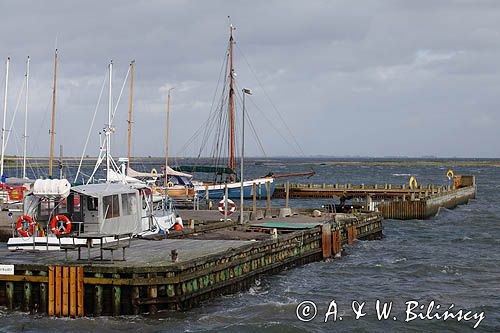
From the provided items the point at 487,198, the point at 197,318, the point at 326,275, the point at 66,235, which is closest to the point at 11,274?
the point at 66,235

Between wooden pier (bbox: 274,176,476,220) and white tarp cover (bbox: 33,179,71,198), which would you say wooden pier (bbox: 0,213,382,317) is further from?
wooden pier (bbox: 274,176,476,220)

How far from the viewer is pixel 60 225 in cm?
2852

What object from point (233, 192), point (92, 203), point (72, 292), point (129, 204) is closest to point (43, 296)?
point (72, 292)

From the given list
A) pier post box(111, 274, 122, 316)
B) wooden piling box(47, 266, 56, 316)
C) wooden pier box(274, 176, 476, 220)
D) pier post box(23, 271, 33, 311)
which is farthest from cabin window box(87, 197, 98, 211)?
wooden pier box(274, 176, 476, 220)

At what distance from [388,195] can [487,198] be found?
22616 mm

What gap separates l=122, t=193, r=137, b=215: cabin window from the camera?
30359 millimetres

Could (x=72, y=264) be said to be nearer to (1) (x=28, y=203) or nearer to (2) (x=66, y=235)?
(2) (x=66, y=235)

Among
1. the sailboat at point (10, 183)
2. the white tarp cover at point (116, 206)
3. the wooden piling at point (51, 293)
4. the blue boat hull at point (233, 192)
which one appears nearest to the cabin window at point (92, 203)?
the white tarp cover at point (116, 206)

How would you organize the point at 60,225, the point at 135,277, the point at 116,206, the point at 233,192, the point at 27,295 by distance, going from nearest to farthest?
the point at 135,277, the point at 27,295, the point at 60,225, the point at 116,206, the point at 233,192

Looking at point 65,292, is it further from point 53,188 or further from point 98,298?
point 53,188

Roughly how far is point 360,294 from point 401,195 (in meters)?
55.7

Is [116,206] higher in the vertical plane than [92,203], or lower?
lower

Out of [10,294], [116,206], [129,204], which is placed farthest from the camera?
[129,204]

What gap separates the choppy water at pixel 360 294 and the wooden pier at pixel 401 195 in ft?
47.6
